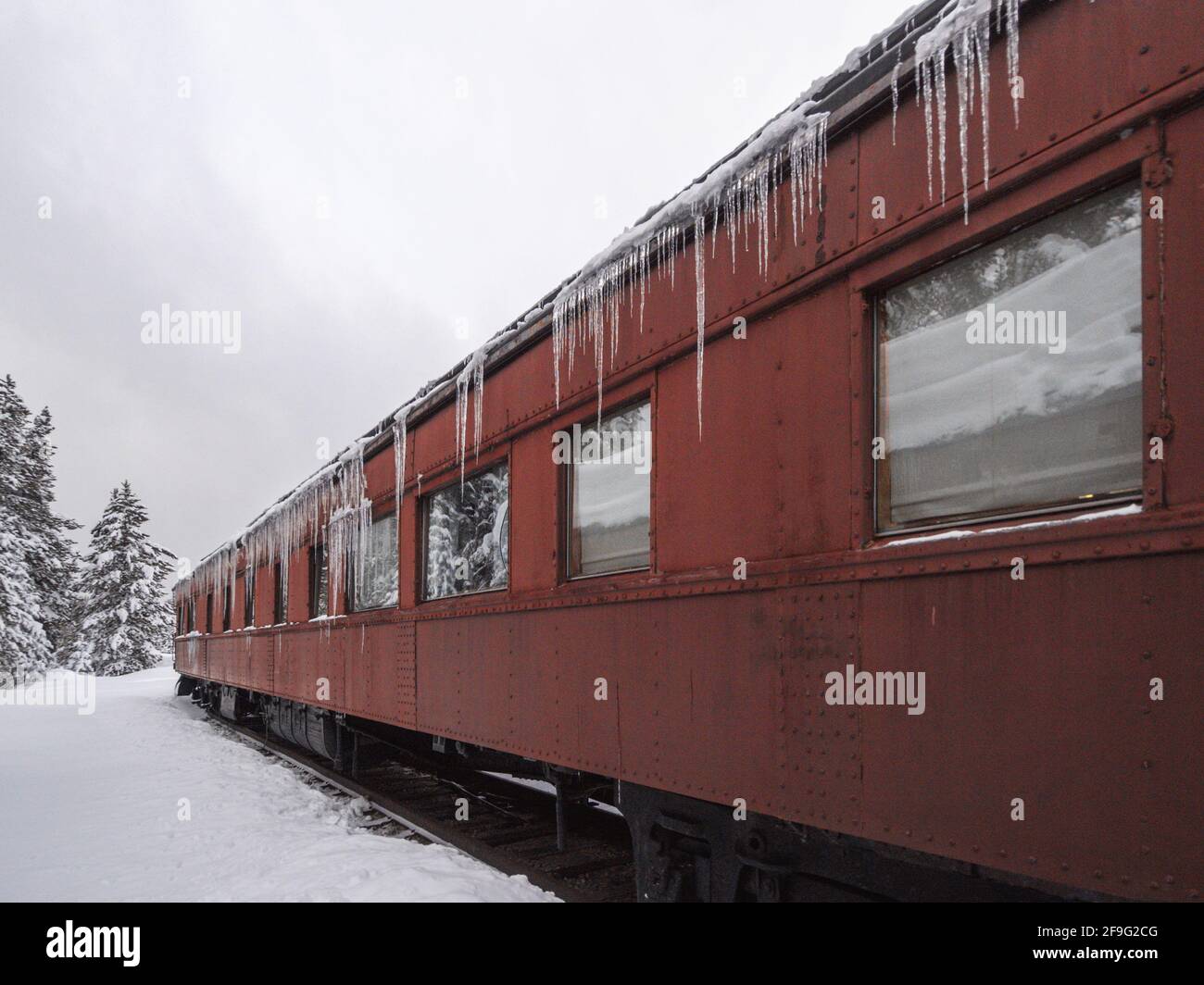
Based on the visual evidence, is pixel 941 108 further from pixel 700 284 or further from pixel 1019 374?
pixel 700 284

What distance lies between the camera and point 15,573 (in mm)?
26438

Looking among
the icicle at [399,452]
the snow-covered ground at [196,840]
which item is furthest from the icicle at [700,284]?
the icicle at [399,452]

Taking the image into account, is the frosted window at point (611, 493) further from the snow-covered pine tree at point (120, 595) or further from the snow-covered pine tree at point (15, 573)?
the snow-covered pine tree at point (120, 595)

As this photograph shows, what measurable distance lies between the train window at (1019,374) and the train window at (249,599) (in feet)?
37.2

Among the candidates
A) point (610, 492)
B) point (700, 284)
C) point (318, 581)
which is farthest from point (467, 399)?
point (318, 581)

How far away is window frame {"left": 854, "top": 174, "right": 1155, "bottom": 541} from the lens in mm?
1899

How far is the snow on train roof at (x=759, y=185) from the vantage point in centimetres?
228

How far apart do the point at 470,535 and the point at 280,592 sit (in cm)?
602

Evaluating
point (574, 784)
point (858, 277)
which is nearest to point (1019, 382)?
point (858, 277)

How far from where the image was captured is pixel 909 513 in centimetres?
247
